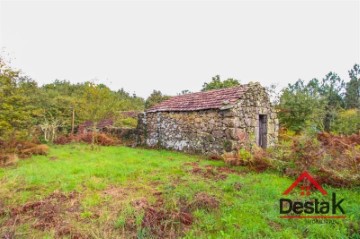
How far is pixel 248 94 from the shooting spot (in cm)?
984

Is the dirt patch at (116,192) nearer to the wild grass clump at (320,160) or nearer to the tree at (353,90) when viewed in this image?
the wild grass clump at (320,160)

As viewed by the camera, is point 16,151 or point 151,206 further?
point 16,151

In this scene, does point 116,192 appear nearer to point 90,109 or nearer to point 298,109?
point 90,109

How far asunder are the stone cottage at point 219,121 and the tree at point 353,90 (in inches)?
1327

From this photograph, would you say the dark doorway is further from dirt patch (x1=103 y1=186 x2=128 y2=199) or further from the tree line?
dirt patch (x1=103 y1=186 x2=128 y2=199)

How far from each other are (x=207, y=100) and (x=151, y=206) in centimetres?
751

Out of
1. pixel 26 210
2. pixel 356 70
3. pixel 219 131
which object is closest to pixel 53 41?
pixel 219 131

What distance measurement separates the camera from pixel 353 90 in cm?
3750

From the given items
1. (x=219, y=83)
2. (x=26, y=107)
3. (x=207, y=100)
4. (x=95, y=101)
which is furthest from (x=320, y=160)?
(x=219, y=83)

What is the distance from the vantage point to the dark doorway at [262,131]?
34.4ft

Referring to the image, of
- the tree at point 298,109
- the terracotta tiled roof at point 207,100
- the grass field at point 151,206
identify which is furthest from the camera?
the tree at point 298,109

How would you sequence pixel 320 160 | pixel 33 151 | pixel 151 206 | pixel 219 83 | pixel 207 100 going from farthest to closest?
1. pixel 219 83
2. pixel 207 100
3. pixel 33 151
4. pixel 320 160
5. pixel 151 206

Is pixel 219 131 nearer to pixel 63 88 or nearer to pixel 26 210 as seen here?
pixel 26 210

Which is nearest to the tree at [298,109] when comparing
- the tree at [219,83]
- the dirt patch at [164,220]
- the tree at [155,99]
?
the tree at [219,83]
